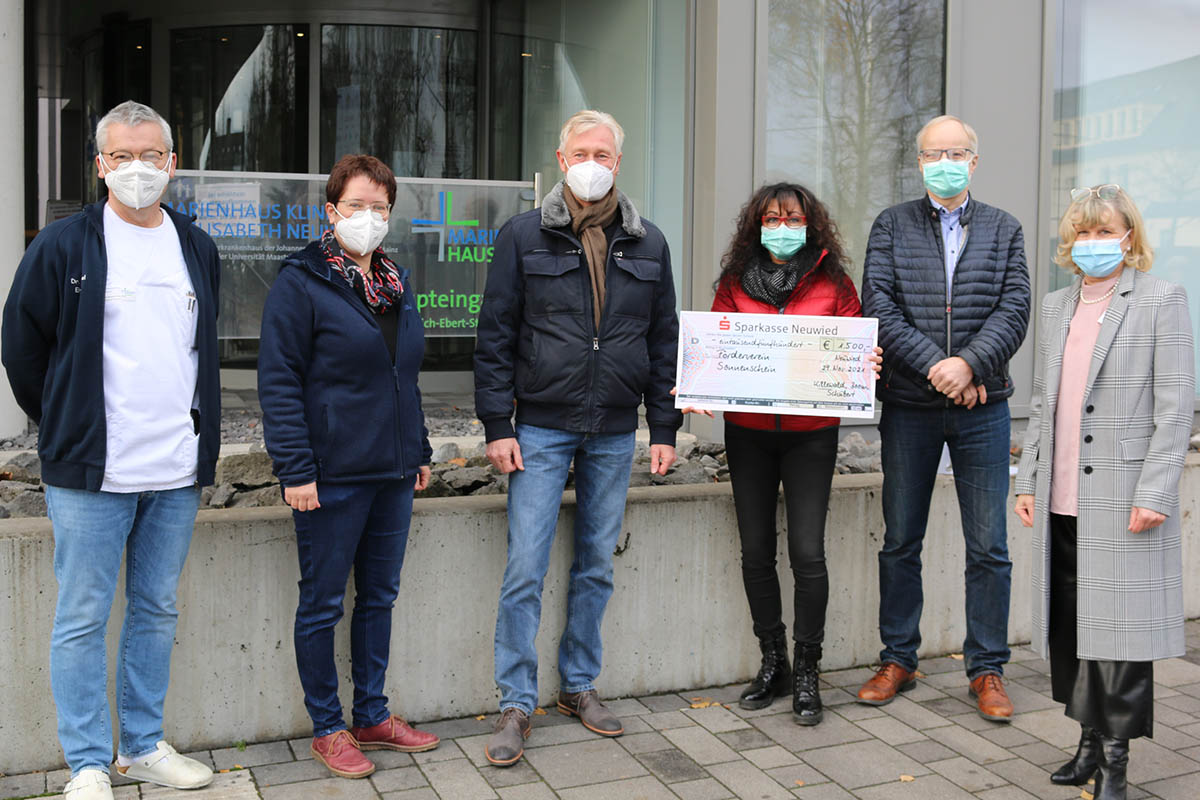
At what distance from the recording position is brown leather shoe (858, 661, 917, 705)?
4828 millimetres

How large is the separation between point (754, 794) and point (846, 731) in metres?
0.74

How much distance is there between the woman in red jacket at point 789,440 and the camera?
4.52 m

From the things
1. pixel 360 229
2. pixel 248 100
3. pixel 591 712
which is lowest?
pixel 591 712

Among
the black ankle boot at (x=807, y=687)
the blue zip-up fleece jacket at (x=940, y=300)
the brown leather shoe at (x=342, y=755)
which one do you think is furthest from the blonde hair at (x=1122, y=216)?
the brown leather shoe at (x=342, y=755)

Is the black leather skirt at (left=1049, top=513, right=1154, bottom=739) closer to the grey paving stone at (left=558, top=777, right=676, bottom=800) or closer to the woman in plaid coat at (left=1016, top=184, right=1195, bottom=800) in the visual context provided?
the woman in plaid coat at (left=1016, top=184, right=1195, bottom=800)

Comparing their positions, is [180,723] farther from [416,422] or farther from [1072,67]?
[1072,67]

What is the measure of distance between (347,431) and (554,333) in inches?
33.1

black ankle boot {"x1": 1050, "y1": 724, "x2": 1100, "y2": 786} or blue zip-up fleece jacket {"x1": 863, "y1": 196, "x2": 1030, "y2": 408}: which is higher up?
blue zip-up fleece jacket {"x1": 863, "y1": 196, "x2": 1030, "y2": 408}

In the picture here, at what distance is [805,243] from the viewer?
4.56 meters

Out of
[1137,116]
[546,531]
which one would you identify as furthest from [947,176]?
[1137,116]

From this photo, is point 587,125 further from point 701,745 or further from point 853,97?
point 853,97

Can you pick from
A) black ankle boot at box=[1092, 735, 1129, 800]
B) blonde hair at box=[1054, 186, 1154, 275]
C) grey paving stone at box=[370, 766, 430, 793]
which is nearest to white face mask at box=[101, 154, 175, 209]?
grey paving stone at box=[370, 766, 430, 793]

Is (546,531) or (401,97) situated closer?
(546,531)

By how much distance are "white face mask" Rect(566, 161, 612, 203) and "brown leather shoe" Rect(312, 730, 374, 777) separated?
209 cm
